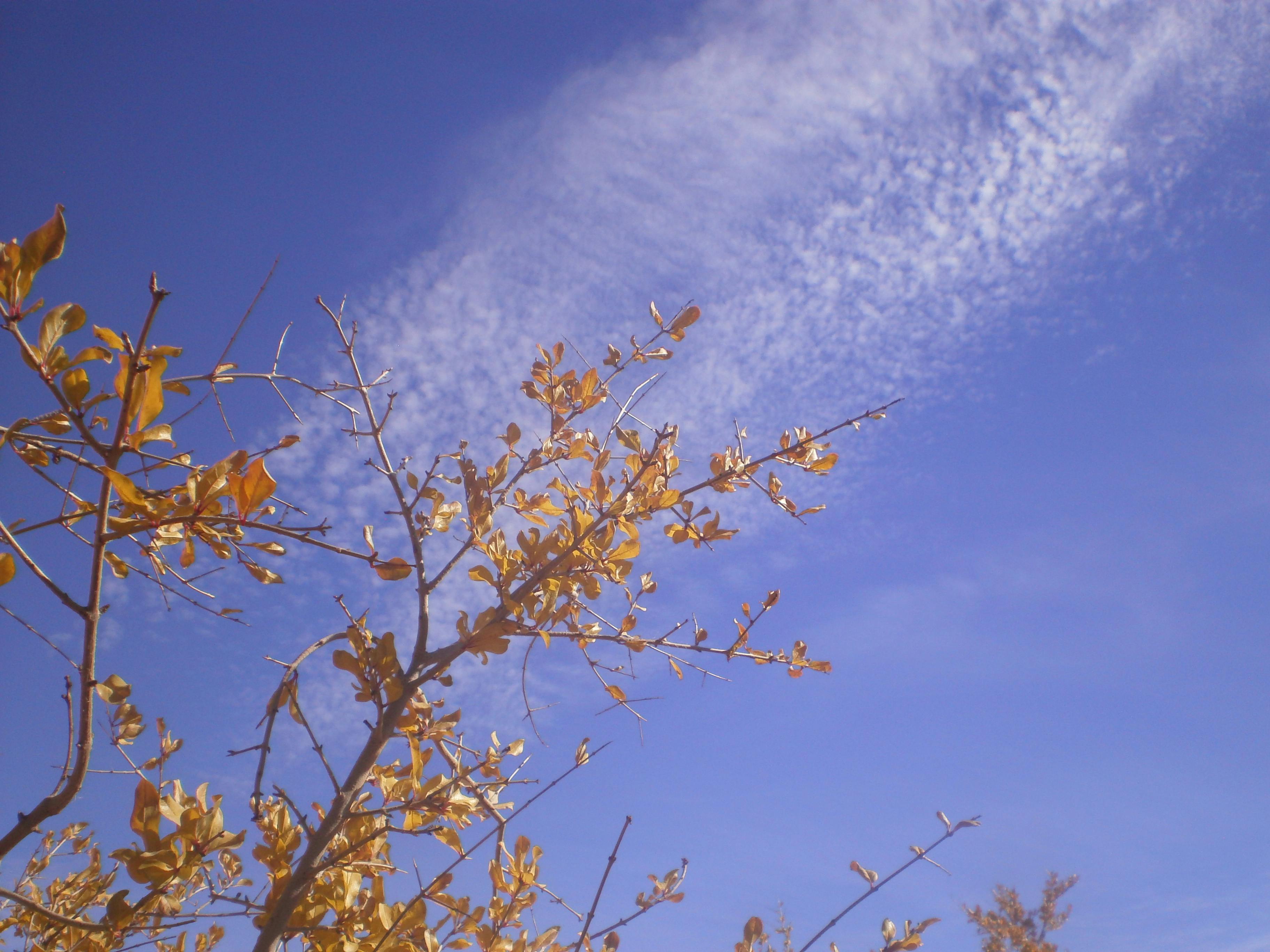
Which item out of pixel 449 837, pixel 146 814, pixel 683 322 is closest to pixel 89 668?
pixel 146 814

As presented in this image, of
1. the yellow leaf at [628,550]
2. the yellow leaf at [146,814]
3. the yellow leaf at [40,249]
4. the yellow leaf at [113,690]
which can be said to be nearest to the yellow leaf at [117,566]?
the yellow leaf at [113,690]

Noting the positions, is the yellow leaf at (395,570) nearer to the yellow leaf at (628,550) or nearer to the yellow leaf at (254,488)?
the yellow leaf at (254,488)

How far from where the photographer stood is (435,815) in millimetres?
1692

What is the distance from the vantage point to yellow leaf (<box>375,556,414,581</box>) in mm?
1261

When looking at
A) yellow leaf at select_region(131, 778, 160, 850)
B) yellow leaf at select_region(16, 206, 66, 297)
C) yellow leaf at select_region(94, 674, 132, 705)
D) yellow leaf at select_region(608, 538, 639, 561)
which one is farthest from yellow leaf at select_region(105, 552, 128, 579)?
yellow leaf at select_region(608, 538, 639, 561)

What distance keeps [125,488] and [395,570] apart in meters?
0.45

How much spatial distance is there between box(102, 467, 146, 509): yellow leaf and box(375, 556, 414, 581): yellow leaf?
39cm

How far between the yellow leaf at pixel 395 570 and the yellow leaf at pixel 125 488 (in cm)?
39

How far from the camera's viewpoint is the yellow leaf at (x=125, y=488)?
36.6 inches

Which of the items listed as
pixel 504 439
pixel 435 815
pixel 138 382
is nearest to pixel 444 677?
pixel 435 815

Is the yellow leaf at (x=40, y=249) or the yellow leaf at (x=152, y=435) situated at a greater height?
the yellow leaf at (x=40, y=249)

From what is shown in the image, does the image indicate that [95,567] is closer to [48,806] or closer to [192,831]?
[48,806]

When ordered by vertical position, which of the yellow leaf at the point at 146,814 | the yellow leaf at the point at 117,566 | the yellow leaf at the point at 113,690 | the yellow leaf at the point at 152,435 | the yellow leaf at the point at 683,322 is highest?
the yellow leaf at the point at 683,322

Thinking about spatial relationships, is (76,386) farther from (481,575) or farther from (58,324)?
(481,575)
